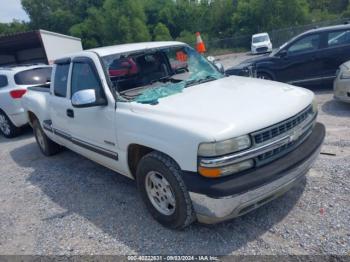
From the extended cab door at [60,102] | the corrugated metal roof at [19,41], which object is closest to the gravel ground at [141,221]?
the extended cab door at [60,102]

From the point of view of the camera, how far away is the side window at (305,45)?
7.77 metres

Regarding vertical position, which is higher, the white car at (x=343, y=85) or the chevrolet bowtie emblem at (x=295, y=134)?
the chevrolet bowtie emblem at (x=295, y=134)

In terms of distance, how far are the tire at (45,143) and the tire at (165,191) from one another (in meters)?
3.22

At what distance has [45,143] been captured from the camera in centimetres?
585

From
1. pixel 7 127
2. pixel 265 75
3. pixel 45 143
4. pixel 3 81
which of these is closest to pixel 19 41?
pixel 3 81

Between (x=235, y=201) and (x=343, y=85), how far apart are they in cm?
462

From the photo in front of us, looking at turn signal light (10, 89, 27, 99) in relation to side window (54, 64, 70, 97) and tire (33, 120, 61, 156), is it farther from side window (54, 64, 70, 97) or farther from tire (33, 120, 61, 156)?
side window (54, 64, 70, 97)

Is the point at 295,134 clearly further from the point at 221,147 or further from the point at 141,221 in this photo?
the point at 141,221

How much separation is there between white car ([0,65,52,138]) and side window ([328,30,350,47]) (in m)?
7.00

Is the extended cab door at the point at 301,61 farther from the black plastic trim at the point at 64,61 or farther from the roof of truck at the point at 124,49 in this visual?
the black plastic trim at the point at 64,61

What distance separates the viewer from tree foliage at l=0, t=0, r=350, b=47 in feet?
129

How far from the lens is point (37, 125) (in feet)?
19.7

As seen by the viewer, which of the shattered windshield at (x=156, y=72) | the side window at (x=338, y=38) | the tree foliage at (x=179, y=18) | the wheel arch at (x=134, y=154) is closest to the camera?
the wheel arch at (x=134, y=154)

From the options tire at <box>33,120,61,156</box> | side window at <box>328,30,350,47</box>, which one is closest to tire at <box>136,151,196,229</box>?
tire at <box>33,120,61,156</box>
